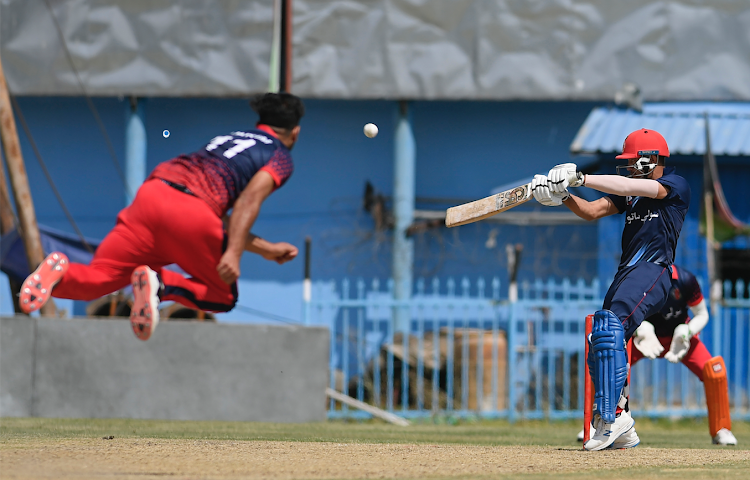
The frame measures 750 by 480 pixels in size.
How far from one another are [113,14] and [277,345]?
6.29 m

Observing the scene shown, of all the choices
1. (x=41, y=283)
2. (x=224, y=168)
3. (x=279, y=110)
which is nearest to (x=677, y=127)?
(x=279, y=110)

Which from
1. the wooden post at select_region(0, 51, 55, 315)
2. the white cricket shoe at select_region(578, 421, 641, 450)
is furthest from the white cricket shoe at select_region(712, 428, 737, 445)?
the wooden post at select_region(0, 51, 55, 315)

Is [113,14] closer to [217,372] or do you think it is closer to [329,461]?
[217,372]

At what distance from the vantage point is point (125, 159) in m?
14.4

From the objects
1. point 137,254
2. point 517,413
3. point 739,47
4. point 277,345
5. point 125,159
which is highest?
point 739,47

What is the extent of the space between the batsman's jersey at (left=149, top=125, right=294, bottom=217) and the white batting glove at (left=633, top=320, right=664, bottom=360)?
112 inches

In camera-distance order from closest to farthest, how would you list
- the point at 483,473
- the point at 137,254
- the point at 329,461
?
the point at 483,473 → the point at 329,461 → the point at 137,254

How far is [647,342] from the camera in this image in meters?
7.02

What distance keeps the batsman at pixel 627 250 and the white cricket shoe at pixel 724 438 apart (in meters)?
1.54

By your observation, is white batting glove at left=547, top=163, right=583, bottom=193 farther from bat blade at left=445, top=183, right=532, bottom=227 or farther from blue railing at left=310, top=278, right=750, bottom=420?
blue railing at left=310, top=278, right=750, bottom=420

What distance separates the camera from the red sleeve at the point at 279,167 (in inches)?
246

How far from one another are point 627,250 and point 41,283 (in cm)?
361

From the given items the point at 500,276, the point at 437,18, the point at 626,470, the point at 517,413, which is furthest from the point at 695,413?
the point at 626,470

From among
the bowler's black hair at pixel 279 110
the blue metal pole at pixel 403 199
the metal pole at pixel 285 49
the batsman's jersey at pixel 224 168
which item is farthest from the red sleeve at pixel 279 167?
the blue metal pole at pixel 403 199
